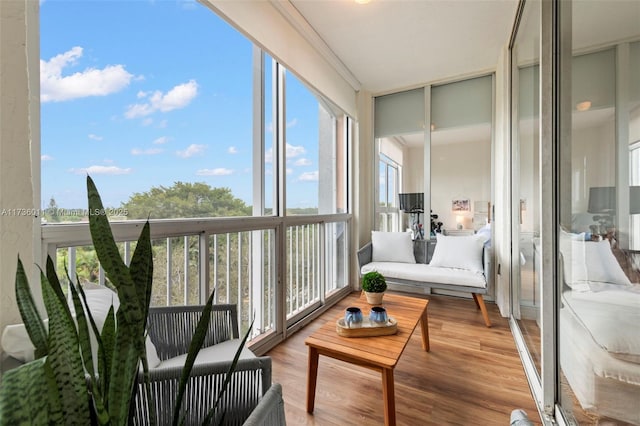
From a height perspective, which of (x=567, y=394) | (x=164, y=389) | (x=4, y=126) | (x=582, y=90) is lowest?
(x=567, y=394)

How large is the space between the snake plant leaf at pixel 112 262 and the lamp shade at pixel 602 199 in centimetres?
134

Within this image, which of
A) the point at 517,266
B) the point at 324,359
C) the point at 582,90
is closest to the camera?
the point at 582,90

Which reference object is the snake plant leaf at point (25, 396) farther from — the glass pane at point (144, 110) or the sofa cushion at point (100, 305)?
the glass pane at point (144, 110)

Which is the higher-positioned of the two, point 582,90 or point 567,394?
point 582,90

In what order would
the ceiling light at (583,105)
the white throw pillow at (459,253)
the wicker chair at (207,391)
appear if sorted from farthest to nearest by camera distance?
the white throw pillow at (459,253), the ceiling light at (583,105), the wicker chair at (207,391)

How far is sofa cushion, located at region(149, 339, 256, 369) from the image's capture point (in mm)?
1044

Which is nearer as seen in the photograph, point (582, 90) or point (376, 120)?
point (582, 90)

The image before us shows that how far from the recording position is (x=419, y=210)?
3461 mm

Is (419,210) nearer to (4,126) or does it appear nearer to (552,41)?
(552,41)

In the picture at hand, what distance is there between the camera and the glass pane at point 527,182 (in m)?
1.60

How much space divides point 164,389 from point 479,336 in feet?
7.72

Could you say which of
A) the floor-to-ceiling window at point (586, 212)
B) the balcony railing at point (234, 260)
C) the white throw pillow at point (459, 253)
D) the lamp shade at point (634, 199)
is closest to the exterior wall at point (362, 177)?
the balcony railing at point (234, 260)

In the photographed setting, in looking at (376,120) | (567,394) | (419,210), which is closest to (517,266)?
(567,394)

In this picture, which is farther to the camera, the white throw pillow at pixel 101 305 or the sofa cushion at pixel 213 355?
the sofa cushion at pixel 213 355
